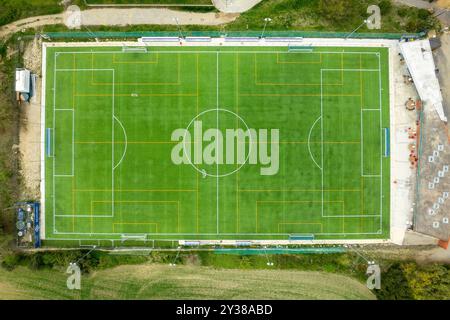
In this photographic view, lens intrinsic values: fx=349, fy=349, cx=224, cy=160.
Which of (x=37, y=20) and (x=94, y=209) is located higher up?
(x=37, y=20)

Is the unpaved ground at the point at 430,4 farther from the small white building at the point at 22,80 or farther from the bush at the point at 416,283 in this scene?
the small white building at the point at 22,80

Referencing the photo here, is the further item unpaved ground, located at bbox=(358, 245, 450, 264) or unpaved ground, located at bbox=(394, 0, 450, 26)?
unpaved ground, located at bbox=(394, 0, 450, 26)

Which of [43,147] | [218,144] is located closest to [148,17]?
[218,144]

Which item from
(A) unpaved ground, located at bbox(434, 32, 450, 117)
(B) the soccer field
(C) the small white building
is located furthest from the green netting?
(C) the small white building

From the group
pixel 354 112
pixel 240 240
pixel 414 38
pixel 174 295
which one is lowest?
pixel 174 295

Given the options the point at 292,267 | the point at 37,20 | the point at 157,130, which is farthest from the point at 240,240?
the point at 37,20

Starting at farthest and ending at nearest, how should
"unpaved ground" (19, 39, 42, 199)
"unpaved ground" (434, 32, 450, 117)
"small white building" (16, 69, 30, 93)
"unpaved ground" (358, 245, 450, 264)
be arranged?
"unpaved ground" (19, 39, 42, 199) < "unpaved ground" (434, 32, 450, 117) < "unpaved ground" (358, 245, 450, 264) < "small white building" (16, 69, 30, 93)

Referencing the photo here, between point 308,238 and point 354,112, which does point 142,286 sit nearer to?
point 308,238

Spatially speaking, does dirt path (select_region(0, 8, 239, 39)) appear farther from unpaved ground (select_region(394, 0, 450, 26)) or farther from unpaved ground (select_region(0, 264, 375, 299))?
unpaved ground (select_region(0, 264, 375, 299))
